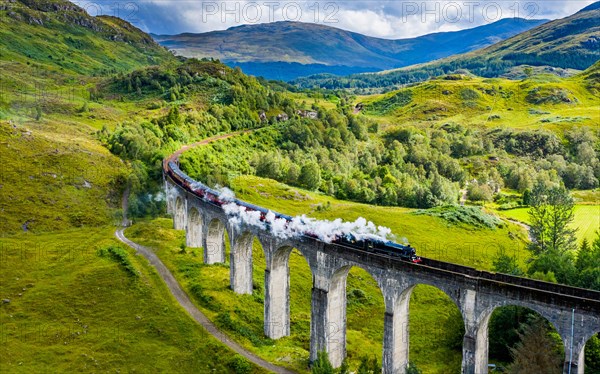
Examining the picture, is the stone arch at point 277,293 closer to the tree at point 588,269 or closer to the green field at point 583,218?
the tree at point 588,269

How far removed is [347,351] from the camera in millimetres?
60562

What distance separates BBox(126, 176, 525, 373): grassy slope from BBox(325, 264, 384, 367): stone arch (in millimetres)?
3321

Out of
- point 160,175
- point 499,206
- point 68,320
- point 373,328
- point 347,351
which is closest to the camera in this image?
point 347,351

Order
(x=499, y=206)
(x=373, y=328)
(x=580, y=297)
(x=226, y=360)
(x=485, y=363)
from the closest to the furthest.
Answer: (x=580, y=297) → (x=485, y=363) → (x=226, y=360) → (x=373, y=328) → (x=499, y=206)

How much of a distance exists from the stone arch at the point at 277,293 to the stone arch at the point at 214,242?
1891cm

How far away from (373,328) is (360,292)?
1013cm

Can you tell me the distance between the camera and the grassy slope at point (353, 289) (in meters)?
62.0

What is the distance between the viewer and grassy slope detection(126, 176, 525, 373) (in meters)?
62.0

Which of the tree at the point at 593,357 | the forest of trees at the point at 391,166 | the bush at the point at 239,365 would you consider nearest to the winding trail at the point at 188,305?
the bush at the point at 239,365

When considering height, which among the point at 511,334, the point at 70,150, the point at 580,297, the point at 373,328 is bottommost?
the point at 373,328

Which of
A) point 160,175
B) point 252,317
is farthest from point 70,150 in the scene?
point 252,317

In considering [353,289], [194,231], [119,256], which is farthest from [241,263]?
[119,256]

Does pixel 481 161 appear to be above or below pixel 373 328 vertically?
above

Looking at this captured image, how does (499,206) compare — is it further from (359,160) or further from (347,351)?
(347,351)
